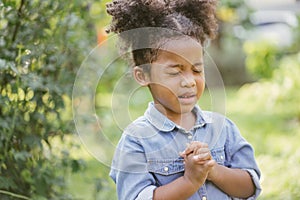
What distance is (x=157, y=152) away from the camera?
251cm

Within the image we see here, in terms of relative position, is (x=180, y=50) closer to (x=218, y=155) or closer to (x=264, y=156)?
(x=218, y=155)

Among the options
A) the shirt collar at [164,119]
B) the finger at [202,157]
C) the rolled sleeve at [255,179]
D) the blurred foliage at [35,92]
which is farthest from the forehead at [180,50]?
the blurred foliage at [35,92]

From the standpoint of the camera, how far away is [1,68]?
3.26 meters

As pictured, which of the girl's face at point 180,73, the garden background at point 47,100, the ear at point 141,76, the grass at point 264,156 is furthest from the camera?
the grass at point 264,156

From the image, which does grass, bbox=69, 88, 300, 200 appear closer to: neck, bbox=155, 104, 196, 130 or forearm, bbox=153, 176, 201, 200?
neck, bbox=155, 104, 196, 130

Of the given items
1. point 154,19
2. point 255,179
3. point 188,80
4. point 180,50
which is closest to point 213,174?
point 255,179

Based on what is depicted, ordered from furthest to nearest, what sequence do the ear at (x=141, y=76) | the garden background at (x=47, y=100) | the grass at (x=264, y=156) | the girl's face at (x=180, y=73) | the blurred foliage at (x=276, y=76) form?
the blurred foliage at (x=276, y=76)
the grass at (x=264, y=156)
the garden background at (x=47, y=100)
the ear at (x=141, y=76)
the girl's face at (x=180, y=73)

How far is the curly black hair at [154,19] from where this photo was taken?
2527mm

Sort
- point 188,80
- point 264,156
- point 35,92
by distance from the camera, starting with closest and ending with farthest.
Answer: point 188,80 < point 35,92 < point 264,156

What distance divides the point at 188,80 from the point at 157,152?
0.28 m

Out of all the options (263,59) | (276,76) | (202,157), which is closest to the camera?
(202,157)

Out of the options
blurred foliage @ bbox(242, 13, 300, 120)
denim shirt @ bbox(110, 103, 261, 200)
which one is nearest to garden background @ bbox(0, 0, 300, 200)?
denim shirt @ bbox(110, 103, 261, 200)

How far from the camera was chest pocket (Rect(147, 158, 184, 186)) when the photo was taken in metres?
2.50

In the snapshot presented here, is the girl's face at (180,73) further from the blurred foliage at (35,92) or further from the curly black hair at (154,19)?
the blurred foliage at (35,92)
